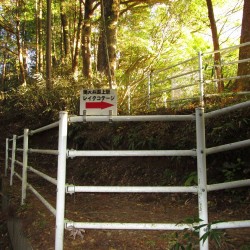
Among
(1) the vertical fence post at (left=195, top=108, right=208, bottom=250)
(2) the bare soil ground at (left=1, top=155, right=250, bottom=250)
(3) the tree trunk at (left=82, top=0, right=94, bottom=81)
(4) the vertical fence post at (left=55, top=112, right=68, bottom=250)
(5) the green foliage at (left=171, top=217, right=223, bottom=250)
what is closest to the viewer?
(5) the green foliage at (left=171, top=217, right=223, bottom=250)

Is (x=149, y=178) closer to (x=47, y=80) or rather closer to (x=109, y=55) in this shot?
(x=109, y=55)

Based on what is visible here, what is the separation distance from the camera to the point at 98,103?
8.20ft

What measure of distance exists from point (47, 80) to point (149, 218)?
9.19 meters

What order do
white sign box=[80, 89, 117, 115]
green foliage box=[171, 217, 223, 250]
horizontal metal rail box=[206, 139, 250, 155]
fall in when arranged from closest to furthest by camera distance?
green foliage box=[171, 217, 223, 250]
horizontal metal rail box=[206, 139, 250, 155]
white sign box=[80, 89, 117, 115]

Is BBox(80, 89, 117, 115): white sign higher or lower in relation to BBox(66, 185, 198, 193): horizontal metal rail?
higher

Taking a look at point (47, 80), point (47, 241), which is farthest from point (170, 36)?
point (47, 241)

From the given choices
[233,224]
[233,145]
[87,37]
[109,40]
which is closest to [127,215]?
[233,224]

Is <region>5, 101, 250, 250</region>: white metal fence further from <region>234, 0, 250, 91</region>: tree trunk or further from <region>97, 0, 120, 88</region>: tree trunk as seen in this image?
<region>97, 0, 120, 88</region>: tree trunk

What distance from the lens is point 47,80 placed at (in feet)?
38.5

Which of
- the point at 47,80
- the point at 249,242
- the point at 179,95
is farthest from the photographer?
the point at 47,80

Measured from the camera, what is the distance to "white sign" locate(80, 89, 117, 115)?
2.47 metres

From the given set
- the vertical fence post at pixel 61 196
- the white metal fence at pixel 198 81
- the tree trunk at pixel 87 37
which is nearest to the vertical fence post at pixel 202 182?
the vertical fence post at pixel 61 196

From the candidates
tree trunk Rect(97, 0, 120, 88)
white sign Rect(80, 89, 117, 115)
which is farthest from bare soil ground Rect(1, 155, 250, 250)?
tree trunk Rect(97, 0, 120, 88)

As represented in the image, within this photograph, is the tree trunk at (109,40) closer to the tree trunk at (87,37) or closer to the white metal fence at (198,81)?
the white metal fence at (198,81)
